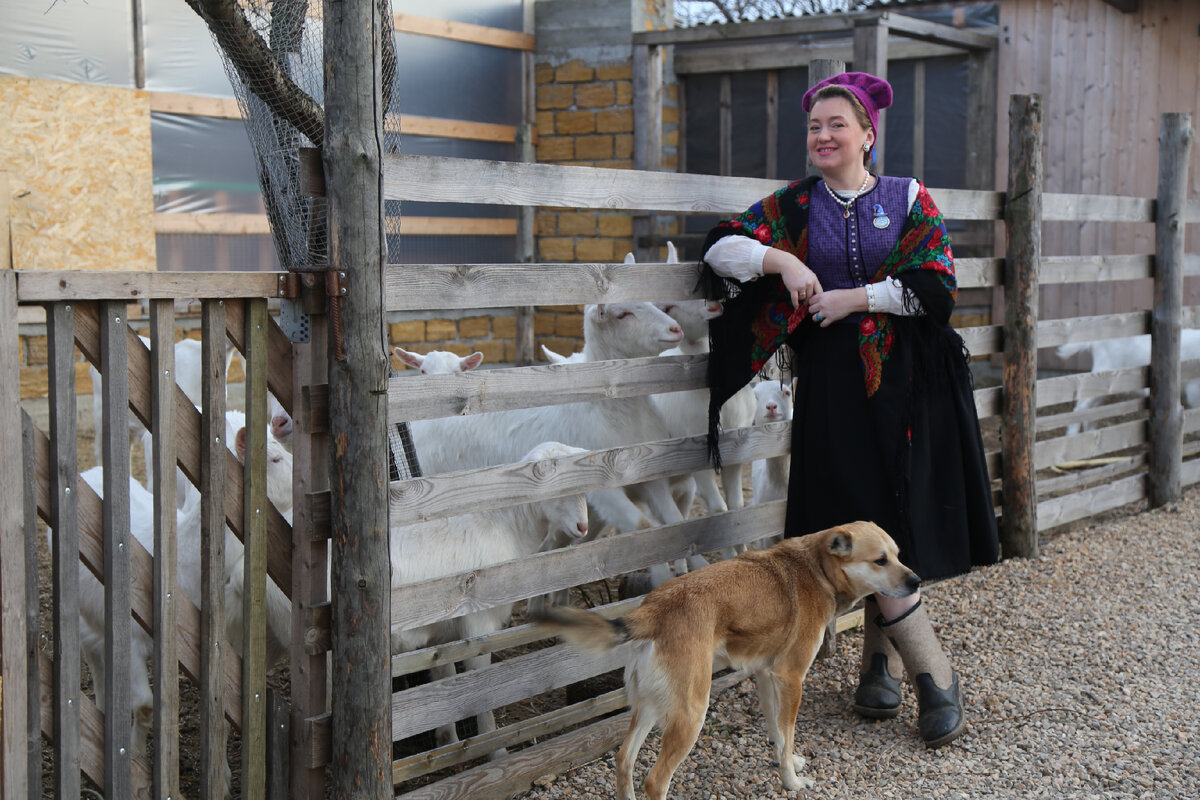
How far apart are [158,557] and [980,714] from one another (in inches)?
125

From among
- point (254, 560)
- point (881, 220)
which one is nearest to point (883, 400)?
point (881, 220)

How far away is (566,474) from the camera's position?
3.98 m

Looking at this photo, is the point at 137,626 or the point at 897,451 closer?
the point at 137,626

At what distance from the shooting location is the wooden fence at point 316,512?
114 inches

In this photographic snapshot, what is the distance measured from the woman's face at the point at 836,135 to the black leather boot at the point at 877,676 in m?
1.71

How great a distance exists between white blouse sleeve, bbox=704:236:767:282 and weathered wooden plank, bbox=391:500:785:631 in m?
1.02

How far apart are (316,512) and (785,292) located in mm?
1871

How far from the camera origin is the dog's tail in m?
3.35

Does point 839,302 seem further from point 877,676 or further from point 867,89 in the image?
point 877,676

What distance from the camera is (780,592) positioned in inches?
151

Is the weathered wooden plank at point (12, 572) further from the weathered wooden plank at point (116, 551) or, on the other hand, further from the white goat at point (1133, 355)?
the white goat at point (1133, 355)

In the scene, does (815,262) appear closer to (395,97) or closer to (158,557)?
(395,97)

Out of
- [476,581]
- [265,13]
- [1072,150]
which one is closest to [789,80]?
[1072,150]

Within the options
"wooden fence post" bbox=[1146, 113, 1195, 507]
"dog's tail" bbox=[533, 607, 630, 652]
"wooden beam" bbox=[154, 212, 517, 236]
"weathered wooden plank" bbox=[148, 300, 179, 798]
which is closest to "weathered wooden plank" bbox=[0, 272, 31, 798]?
"weathered wooden plank" bbox=[148, 300, 179, 798]
